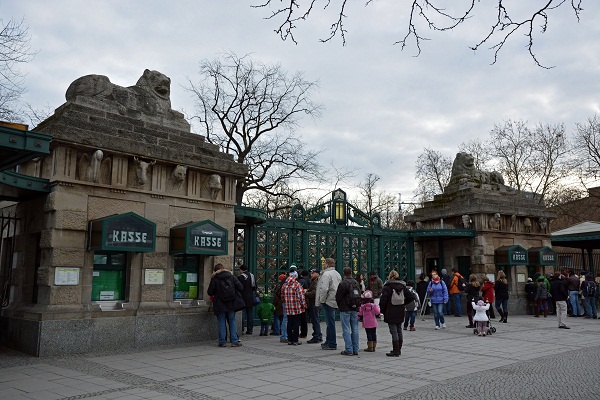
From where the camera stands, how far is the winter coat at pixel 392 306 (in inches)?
380

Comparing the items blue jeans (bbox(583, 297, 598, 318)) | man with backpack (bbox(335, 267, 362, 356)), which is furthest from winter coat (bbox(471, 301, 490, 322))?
blue jeans (bbox(583, 297, 598, 318))

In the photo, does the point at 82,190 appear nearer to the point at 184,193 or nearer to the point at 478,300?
the point at 184,193

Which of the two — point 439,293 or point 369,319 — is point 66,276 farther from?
point 439,293

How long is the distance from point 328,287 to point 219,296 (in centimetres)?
234

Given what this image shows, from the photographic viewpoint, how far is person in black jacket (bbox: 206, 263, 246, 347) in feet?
35.1

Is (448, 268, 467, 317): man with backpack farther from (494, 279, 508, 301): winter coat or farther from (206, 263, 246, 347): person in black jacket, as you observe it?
(206, 263, 246, 347): person in black jacket

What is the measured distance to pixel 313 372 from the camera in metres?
7.97

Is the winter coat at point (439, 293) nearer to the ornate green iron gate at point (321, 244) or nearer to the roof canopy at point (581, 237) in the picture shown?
the ornate green iron gate at point (321, 244)

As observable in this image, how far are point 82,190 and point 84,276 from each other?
5.43 feet

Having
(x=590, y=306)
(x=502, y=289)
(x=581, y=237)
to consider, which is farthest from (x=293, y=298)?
(x=581, y=237)

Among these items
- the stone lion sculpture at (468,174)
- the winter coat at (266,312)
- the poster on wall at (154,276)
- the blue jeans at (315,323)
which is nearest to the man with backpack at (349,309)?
the blue jeans at (315,323)

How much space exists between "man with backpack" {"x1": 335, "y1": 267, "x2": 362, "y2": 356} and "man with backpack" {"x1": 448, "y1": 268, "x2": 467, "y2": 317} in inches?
315

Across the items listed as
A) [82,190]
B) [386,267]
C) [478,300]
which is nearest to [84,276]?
[82,190]

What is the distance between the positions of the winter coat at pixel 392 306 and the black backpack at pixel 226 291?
313 cm
